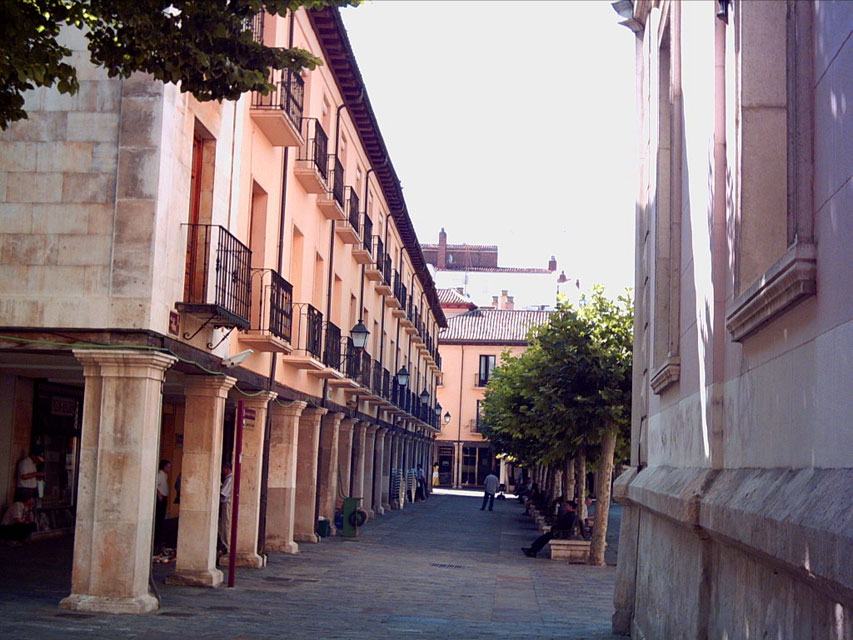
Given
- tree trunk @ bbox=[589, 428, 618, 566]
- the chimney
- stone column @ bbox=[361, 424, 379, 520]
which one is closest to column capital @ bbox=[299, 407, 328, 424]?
tree trunk @ bbox=[589, 428, 618, 566]

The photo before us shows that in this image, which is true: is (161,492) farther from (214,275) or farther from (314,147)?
(314,147)

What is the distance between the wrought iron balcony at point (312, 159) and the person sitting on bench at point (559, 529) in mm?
9728

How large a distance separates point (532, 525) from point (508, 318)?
159 ft

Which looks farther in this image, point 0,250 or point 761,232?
point 0,250

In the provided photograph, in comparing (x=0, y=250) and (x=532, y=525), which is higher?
(x=0, y=250)

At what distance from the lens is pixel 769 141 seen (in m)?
5.95

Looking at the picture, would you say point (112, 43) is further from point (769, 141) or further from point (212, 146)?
point (212, 146)

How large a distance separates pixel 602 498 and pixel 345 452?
9.94m

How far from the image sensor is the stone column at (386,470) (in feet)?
142

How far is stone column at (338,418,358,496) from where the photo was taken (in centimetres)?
3090

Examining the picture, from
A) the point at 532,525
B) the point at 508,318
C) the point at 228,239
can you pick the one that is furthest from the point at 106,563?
the point at 508,318

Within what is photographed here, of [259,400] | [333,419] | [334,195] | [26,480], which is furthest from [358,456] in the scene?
[259,400]

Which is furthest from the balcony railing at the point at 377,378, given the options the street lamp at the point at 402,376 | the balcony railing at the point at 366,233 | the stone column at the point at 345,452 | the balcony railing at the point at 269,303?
the balcony railing at the point at 269,303

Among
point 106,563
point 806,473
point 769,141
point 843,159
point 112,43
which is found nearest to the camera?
point 843,159
